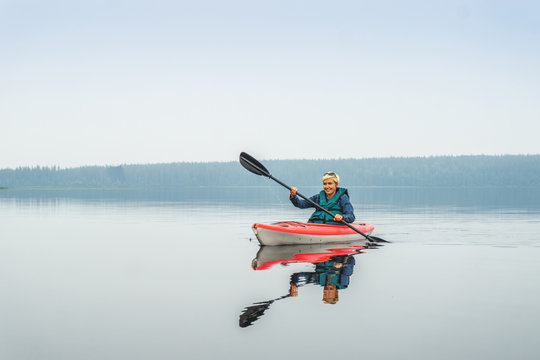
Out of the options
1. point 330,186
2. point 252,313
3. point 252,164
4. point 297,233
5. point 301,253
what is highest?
point 252,164

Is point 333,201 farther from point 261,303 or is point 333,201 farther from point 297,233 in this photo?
point 261,303

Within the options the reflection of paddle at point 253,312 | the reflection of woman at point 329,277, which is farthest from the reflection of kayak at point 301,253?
the reflection of paddle at point 253,312

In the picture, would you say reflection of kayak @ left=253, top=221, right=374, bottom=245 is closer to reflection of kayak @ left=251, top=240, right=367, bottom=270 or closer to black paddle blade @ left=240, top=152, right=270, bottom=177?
reflection of kayak @ left=251, top=240, right=367, bottom=270

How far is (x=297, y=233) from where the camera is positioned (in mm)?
17078

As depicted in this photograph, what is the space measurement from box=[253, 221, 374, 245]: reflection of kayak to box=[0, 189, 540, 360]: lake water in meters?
0.59

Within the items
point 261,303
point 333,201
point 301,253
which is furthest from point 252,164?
point 261,303

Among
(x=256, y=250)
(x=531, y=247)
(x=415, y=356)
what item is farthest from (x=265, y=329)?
(x=531, y=247)

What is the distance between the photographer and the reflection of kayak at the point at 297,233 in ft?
55.5

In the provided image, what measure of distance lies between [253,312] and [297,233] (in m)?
8.54

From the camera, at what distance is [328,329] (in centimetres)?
755

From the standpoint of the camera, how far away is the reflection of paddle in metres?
7.99

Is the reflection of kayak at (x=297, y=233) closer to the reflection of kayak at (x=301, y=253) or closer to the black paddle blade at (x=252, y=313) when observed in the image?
the reflection of kayak at (x=301, y=253)

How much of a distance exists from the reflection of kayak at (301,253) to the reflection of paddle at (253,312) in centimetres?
389

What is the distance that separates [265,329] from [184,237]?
1322cm
